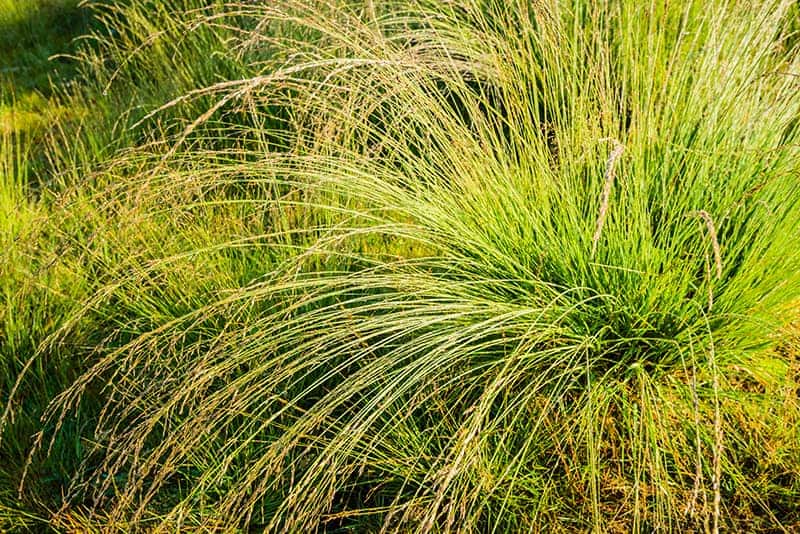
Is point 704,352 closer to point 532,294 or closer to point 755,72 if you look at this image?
point 532,294

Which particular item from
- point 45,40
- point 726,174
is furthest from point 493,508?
point 45,40

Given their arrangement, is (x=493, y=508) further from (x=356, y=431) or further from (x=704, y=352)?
(x=704, y=352)

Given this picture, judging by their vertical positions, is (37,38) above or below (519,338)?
above

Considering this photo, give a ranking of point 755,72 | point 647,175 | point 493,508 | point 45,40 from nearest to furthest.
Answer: point 493,508, point 647,175, point 755,72, point 45,40

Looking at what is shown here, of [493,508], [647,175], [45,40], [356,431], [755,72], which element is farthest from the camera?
[45,40]

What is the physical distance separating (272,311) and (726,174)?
4.50 ft

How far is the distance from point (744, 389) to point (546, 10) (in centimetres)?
116

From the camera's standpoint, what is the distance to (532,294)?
81.6 inches

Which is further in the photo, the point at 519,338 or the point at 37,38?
the point at 37,38

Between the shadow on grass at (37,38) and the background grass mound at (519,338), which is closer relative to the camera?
the background grass mound at (519,338)

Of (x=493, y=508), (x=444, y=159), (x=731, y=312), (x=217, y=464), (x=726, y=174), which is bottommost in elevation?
(x=493, y=508)

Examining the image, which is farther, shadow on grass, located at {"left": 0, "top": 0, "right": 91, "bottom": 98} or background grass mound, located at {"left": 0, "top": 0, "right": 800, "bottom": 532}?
shadow on grass, located at {"left": 0, "top": 0, "right": 91, "bottom": 98}

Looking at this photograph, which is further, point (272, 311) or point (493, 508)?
point (272, 311)

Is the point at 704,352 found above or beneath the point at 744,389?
above
